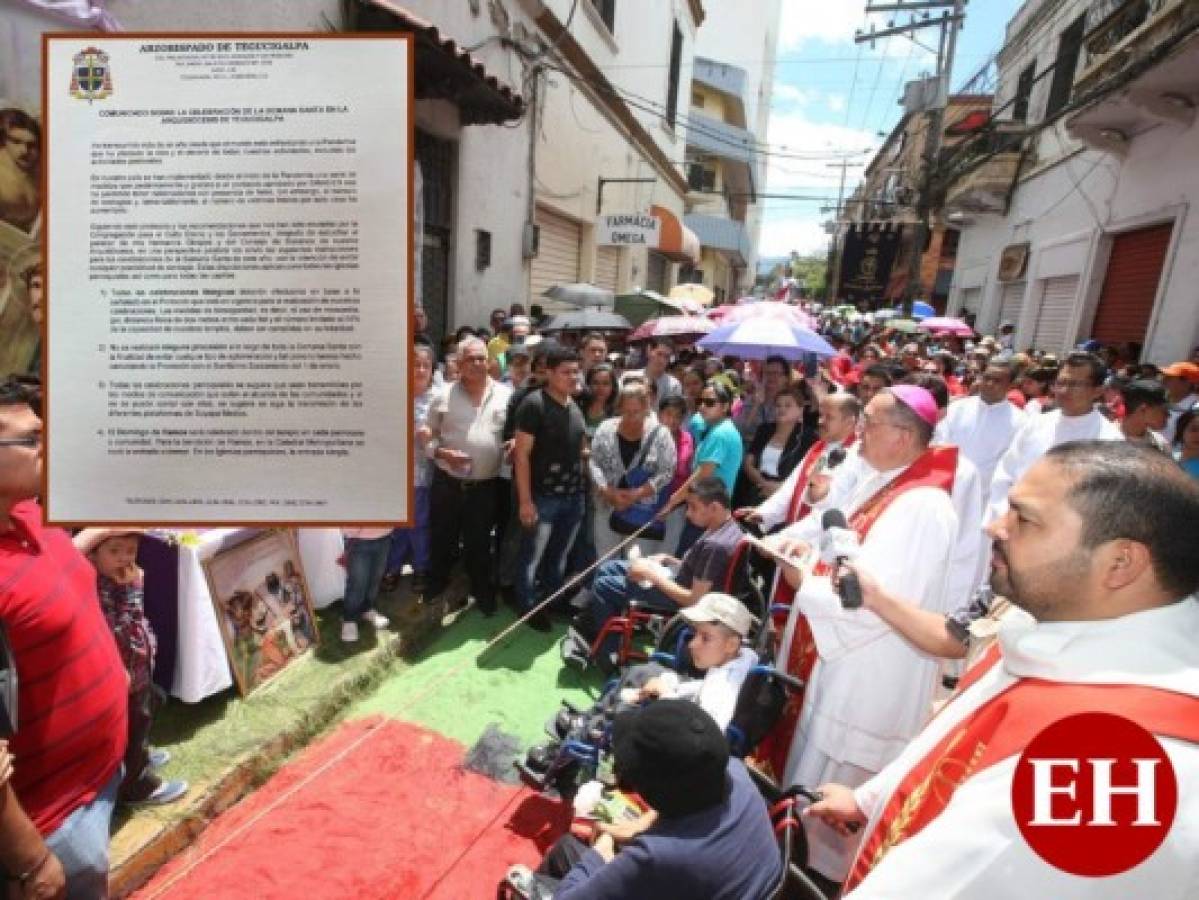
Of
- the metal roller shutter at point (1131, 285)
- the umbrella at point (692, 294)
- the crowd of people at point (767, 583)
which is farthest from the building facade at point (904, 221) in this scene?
the crowd of people at point (767, 583)

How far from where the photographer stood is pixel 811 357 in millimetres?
9250

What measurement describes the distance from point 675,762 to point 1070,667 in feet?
3.24

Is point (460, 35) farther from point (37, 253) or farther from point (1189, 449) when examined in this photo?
point (1189, 449)

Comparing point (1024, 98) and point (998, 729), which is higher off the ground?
point (1024, 98)

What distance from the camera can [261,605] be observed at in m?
3.49

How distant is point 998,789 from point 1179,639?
0.42m

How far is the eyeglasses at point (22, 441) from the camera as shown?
1550 mm

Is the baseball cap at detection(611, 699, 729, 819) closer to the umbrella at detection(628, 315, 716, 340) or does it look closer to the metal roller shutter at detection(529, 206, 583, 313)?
the umbrella at detection(628, 315, 716, 340)

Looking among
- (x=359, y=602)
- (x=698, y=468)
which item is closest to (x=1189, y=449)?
(x=698, y=468)

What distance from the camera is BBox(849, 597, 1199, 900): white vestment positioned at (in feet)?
3.26

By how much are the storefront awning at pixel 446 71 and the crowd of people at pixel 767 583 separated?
2156 millimetres

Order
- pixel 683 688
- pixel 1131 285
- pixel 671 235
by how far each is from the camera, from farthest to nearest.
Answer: pixel 671 235 → pixel 1131 285 → pixel 683 688

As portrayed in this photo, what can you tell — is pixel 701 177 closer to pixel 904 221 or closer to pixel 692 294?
pixel 904 221

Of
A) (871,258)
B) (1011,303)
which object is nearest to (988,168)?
(1011,303)
